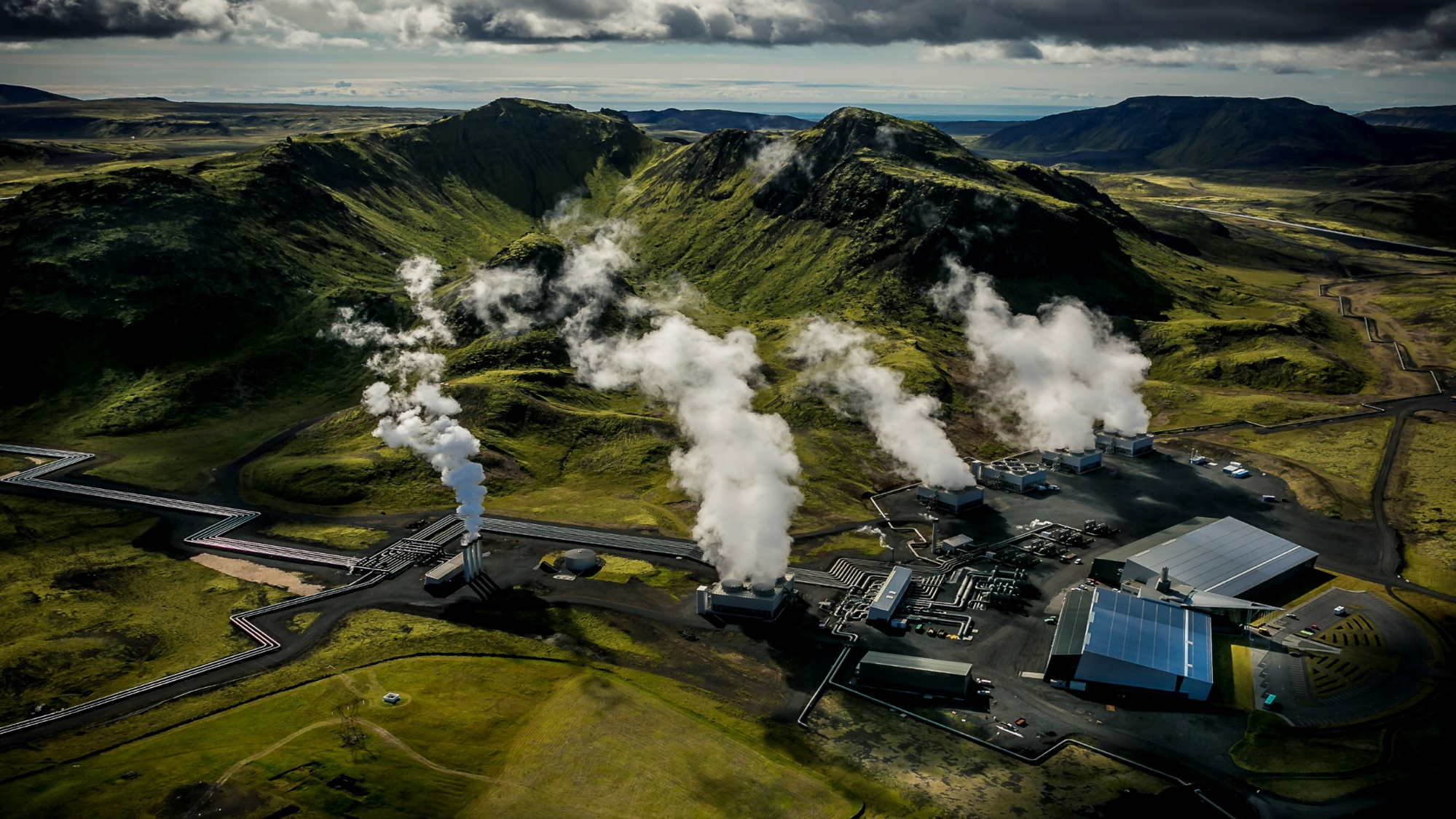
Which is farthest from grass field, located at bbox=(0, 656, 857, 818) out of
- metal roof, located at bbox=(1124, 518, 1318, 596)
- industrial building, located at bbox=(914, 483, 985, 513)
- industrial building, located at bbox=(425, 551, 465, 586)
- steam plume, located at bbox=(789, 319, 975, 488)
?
steam plume, located at bbox=(789, 319, 975, 488)

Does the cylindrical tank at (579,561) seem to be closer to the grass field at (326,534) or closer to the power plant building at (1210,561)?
the grass field at (326,534)

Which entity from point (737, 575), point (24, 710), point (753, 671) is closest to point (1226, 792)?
point (753, 671)

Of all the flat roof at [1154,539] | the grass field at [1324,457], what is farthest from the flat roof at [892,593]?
the grass field at [1324,457]

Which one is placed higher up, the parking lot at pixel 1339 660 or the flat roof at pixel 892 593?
the parking lot at pixel 1339 660

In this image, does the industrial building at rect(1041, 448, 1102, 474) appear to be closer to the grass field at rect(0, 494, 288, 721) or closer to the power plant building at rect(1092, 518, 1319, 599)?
the power plant building at rect(1092, 518, 1319, 599)

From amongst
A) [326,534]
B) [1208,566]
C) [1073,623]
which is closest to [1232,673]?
[1073,623]

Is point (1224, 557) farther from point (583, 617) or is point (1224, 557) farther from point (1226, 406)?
point (1226, 406)
